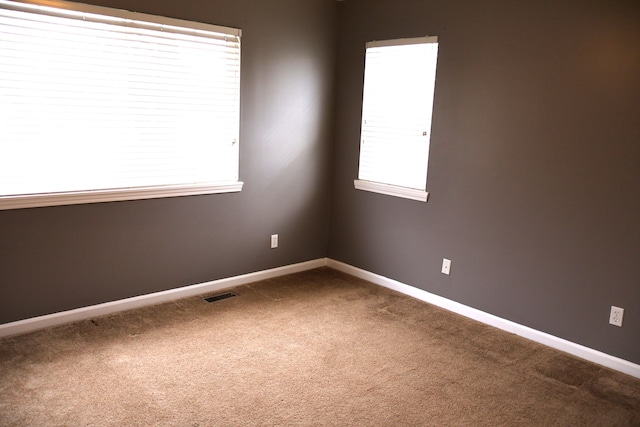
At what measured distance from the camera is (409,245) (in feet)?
14.0

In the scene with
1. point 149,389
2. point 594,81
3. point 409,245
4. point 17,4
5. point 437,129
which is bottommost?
point 149,389

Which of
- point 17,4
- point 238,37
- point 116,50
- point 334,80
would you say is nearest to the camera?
point 17,4

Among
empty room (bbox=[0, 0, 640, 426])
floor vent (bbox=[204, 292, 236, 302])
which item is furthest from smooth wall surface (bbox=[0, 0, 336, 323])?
floor vent (bbox=[204, 292, 236, 302])

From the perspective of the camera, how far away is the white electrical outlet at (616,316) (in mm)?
3139

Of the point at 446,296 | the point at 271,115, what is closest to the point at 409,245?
the point at 446,296

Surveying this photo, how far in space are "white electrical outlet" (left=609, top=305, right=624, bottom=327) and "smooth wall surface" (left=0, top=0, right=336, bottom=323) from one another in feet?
8.32

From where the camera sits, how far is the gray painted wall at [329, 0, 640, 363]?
3.06 metres

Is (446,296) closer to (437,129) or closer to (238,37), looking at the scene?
(437,129)

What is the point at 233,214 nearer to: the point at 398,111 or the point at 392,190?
the point at 392,190

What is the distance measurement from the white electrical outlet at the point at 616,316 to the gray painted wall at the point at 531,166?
0.10 ft

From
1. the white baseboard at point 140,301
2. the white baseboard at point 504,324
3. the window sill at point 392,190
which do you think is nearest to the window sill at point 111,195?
the white baseboard at point 140,301

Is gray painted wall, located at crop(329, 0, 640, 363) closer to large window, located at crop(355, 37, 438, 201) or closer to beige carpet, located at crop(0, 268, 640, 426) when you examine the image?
large window, located at crop(355, 37, 438, 201)

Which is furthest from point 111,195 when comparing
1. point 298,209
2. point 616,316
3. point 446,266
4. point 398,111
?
point 616,316

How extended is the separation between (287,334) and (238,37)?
2.26 meters
